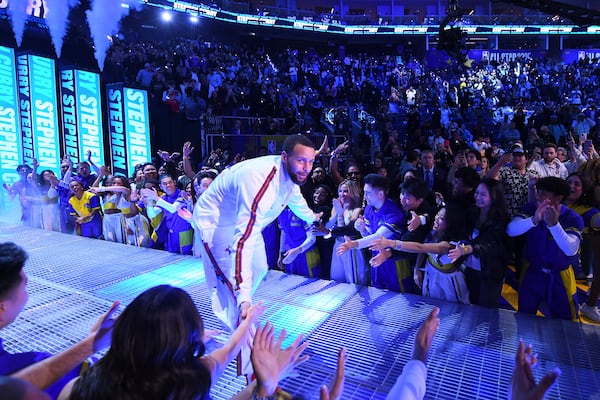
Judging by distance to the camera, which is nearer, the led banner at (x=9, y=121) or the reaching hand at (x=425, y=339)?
the reaching hand at (x=425, y=339)

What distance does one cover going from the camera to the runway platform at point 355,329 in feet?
7.70

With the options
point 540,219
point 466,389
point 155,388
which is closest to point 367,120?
point 540,219

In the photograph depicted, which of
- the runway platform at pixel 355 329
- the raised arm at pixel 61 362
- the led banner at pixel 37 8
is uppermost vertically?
the led banner at pixel 37 8

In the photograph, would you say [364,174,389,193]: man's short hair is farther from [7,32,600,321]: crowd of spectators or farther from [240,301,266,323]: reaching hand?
[240,301,266,323]: reaching hand

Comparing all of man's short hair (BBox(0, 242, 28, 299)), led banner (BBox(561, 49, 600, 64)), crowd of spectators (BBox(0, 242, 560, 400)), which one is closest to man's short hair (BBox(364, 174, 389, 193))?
crowd of spectators (BBox(0, 242, 560, 400))

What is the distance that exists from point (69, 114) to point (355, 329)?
31.4 ft

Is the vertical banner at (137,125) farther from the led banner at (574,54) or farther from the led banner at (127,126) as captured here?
the led banner at (574,54)

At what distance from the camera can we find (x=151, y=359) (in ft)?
4.37

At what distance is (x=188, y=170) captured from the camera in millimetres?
6754

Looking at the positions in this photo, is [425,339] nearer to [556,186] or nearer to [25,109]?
[556,186]

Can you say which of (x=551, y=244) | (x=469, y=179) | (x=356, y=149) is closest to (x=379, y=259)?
(x=551, y=244)

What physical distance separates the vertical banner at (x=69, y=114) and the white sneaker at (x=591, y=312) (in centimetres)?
1013

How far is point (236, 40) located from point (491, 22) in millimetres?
20186

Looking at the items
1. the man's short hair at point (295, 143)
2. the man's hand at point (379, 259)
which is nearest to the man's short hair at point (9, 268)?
the man's short hair at point (295, 143)
